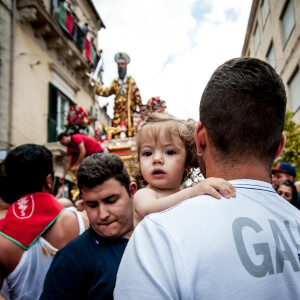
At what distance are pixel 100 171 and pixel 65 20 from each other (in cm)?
1369

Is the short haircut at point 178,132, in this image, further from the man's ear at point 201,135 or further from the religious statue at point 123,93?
the religious statue at point 123,93

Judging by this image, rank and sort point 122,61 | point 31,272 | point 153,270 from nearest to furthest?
1. point 153,270
2. point 31,272
3. point 122,61

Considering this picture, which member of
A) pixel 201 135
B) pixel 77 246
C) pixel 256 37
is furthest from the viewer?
pixel 256 37

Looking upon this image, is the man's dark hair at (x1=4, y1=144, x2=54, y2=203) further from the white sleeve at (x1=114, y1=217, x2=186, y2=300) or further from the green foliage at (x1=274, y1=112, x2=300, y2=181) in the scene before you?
the green foliage at (x1=274, y1=112, x2=300, y2=181)

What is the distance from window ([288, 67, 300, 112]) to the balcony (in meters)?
9.31

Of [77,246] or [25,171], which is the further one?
[25,171]

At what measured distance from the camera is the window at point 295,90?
43.4ft

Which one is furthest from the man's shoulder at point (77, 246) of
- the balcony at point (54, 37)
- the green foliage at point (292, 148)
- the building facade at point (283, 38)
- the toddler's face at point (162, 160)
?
the balcony at point (54, 37)

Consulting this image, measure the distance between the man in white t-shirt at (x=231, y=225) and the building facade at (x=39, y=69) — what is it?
9.89 m

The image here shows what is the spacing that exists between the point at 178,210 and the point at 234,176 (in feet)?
0.85

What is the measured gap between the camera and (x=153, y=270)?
885mm

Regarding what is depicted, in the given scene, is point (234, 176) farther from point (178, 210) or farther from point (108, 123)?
point (108, 123)

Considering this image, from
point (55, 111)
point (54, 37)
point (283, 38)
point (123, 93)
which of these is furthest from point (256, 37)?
point (123, 93)

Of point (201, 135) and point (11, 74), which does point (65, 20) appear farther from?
point (201, 135)
